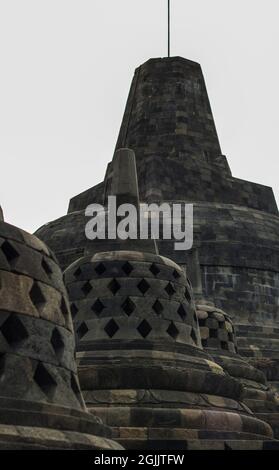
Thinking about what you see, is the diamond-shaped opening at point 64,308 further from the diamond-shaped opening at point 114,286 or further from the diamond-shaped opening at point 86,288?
the diamond-shaped opening at point 86,288

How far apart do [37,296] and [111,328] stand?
4.91 m

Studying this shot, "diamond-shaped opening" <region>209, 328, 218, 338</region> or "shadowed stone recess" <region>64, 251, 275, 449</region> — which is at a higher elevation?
Result: "diamond-shaped opening" <region>209, 328, 218, 338</region>

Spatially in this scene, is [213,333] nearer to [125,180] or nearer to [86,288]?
[125,180]

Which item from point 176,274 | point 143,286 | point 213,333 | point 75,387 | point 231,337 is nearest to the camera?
point 75,387

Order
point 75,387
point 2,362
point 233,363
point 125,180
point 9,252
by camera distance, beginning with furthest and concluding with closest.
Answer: point 233,363 → point 125,180 → point 75,387 → point 9,252 → point 2,362

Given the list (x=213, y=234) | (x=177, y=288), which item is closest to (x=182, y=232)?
(x=213, y=234)

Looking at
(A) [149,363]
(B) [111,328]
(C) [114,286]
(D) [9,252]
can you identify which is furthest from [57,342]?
A: (C) [114,286]

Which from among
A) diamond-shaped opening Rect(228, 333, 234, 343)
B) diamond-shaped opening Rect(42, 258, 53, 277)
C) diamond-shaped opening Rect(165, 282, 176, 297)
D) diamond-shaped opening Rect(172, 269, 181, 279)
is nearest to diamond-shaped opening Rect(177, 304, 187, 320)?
diamond-shaped opening Rect(165, 282, 176, 297)

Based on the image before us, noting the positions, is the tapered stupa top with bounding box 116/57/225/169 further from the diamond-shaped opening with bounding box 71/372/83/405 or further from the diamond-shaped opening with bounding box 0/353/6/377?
the diamond-shaped opening with bounding box 0/353/6/377

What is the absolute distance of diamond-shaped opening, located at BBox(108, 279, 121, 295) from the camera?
42.7 ft

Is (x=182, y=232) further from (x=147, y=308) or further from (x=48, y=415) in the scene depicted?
(x=48, y=415)

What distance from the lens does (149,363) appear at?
11.9m

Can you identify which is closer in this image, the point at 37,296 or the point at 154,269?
the point at 37,296

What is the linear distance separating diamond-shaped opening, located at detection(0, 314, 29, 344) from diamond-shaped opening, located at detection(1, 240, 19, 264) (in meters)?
0.65
